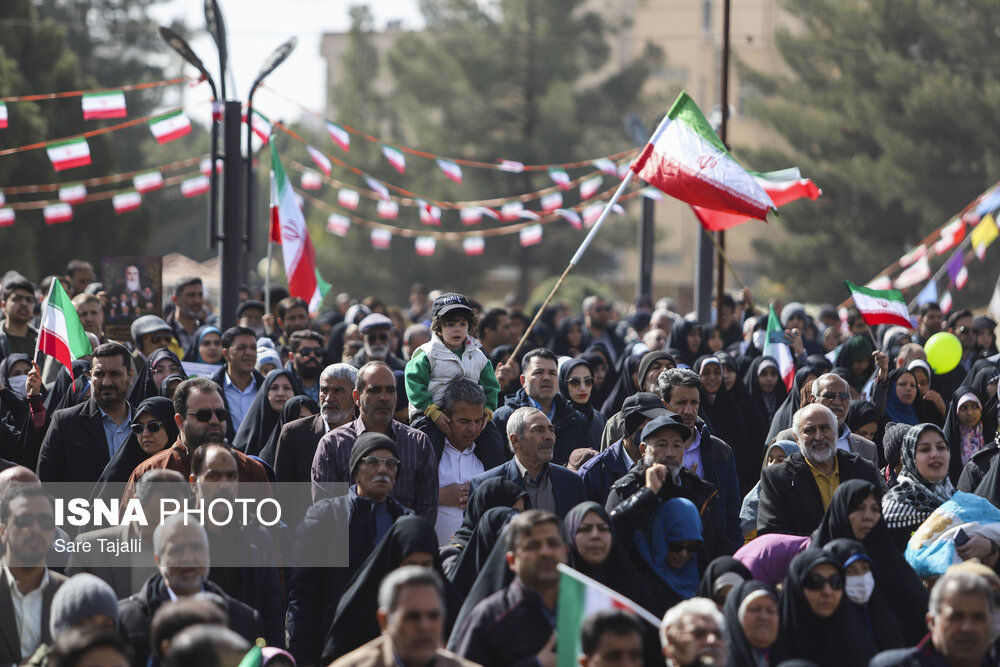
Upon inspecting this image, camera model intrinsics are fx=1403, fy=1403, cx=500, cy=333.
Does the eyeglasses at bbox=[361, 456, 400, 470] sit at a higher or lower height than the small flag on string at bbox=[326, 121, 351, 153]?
lower

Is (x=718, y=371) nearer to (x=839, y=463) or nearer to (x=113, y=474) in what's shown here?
(x=839, y=463)

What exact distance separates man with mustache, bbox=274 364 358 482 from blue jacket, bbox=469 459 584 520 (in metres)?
1.09

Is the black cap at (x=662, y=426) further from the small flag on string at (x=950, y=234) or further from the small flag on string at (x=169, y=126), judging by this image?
the small flag on string at (x=950, y=234)

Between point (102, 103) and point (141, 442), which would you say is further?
point (102, 103)

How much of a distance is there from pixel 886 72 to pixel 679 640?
31.4 m

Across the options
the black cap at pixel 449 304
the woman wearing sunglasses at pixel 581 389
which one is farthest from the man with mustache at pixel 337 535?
the woman wearing sunglasses at pixel 581 389

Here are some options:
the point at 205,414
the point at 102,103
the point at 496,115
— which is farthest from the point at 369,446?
the point at 496,115

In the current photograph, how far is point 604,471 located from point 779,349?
459cm

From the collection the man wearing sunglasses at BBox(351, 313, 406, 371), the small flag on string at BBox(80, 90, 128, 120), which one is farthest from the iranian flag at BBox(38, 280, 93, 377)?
the small flag on string at BBox(80, 90, 128, 120)

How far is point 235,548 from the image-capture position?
5.96m

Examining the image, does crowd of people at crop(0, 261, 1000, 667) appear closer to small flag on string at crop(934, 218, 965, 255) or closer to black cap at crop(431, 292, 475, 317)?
black cap at crop(431, 292, 475, 317)

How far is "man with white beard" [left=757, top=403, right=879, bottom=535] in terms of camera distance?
703 cm

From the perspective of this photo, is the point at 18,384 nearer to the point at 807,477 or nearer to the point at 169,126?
the point at 807,477

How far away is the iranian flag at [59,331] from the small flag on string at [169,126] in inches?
227
